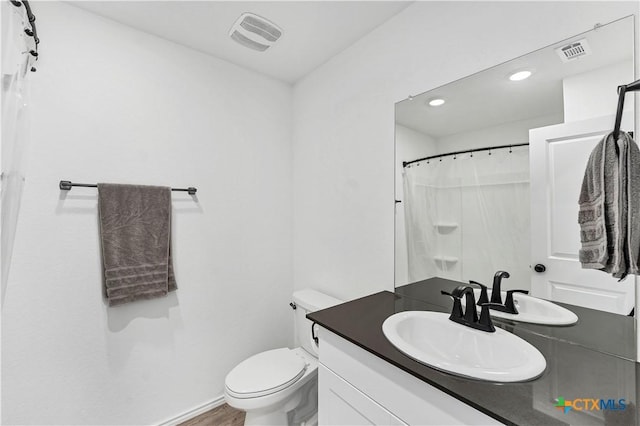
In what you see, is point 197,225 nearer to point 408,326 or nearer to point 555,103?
point 408,326

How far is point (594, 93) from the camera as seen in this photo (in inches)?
36.2

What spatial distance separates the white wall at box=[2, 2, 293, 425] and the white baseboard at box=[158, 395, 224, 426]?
27 mm

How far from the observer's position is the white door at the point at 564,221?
0.90 m

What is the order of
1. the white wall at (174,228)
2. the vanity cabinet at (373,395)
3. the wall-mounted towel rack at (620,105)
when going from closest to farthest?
the vanity cabinet at (373,395) → the wall-mounted towel rack at (620,105) → the white wall at (174,228)

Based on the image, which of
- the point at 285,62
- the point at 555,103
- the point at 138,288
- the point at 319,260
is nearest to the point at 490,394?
the point at 555,103

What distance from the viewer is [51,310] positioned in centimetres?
137

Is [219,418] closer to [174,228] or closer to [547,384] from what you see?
[174,228]

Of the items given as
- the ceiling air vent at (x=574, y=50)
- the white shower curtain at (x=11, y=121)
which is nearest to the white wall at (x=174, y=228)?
the white shower curtain at (x=11, y=121)

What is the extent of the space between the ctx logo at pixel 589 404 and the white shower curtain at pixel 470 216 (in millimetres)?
448

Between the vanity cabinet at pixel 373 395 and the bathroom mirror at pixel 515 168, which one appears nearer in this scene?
the vanity cabinet at pixel 373 395

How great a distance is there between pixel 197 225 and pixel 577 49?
6.57 ft

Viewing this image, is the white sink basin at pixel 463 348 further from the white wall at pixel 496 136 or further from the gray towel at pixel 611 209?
the white wall at pixel 496 136

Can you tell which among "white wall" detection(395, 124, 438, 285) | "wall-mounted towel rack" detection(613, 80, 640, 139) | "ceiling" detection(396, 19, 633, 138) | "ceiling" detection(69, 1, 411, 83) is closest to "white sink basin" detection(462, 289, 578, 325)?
"white wall" detection(395, 124, 438, 285)

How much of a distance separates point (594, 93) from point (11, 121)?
5.86 ft
